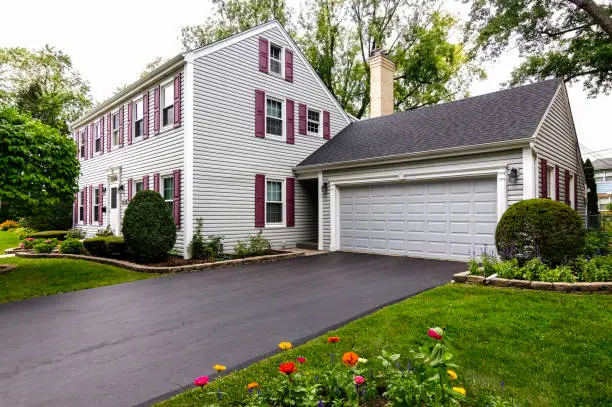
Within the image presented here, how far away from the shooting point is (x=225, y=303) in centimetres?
547

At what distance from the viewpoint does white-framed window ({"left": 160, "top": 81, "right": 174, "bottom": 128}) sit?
36.4ft

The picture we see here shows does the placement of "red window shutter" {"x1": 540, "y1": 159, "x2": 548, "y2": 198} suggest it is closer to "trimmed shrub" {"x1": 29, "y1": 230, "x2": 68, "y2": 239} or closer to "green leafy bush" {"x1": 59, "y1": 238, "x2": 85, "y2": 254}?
"green leafy bush" {"x1": 59, "y1": 238, "x2": 85, "y2": 254}

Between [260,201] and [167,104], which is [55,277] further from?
[167,104]

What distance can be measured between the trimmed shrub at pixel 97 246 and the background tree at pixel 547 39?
18191 millimetres

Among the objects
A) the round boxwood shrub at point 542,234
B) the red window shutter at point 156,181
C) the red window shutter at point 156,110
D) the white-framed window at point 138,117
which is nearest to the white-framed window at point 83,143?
the white-framed window at point 138,117

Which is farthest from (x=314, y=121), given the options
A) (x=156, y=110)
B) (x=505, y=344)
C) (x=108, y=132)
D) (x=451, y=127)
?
(x=505, y=344)

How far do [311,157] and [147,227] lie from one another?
6493 millimetres

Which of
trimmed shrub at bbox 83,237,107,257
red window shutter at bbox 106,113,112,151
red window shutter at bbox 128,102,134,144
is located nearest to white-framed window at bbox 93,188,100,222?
red window shutter at bbox 106,113,112,151

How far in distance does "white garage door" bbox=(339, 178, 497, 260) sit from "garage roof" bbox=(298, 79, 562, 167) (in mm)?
1109

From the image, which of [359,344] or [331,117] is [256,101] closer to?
[331,117]

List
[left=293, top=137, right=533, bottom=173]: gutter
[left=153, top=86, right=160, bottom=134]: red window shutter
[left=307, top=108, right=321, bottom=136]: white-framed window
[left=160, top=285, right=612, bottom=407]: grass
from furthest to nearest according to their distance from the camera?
[left=307, top=108, right=321, bottom=136]: white-framed window
[left=153, top=86, right=160, bottom=134]: red window shutter
[left=293, top=137, right=533, bottom=173]: gutter
[left=160, top=285, right=612, bottom=407]: grass

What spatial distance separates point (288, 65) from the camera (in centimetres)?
1284

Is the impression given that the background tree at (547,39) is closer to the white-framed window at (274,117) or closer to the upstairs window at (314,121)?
the upstairs window at (314,121)

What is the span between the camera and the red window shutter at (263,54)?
472 inches
